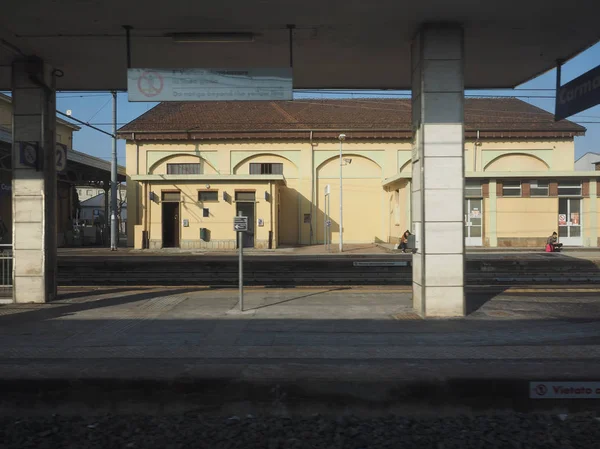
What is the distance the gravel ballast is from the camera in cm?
452

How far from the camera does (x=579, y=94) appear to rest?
916 cm

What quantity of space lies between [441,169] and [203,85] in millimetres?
4362

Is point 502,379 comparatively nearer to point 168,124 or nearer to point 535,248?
point 535,248

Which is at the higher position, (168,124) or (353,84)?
(168,124)

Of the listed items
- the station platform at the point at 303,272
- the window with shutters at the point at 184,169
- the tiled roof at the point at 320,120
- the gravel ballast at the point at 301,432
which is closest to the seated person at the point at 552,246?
the tiled roof at the point at 320,120

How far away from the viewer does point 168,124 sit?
118 ft

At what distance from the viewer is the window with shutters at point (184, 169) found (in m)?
35.8

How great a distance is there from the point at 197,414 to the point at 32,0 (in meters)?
6.94

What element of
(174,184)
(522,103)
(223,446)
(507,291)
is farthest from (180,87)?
(522,103)

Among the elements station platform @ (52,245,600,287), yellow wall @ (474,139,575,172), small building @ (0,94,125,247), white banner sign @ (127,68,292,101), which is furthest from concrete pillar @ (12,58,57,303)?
yellow wall @ (474,139,575,172)

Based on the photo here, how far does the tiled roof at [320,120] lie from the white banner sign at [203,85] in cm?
2429

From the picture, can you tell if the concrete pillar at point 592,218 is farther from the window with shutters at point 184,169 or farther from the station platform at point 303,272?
the window with shutters at point 184,169

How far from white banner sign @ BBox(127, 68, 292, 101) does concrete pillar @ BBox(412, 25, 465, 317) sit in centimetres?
256

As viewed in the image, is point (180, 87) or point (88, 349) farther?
point (180, 87)
